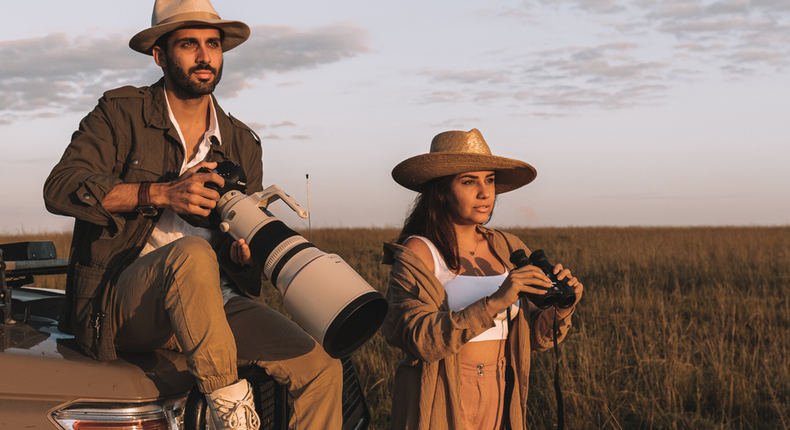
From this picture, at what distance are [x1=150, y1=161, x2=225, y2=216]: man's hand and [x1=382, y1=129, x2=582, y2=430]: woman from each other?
2.72 feet

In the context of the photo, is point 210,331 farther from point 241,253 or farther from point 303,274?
point 241,253

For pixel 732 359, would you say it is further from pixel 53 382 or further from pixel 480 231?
pixel 53 382

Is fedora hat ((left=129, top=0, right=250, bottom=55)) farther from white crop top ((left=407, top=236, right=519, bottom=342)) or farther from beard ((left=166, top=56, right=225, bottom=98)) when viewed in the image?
white crop top ((left=407, top=236, right=519, bottom=342))

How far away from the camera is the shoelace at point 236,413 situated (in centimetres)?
181

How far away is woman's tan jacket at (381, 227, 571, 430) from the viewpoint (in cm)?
230

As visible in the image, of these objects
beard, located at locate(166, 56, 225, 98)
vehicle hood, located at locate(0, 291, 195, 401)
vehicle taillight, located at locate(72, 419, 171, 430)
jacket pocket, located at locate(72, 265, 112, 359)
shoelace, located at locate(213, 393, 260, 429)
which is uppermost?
beard, located at locate(166, 56, 225, 98)

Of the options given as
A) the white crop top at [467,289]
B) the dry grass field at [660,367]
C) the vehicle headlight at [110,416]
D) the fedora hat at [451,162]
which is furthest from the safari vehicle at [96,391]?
the dry grass field at [660,367]

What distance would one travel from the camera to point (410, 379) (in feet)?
8.35

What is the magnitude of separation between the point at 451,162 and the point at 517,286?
2.37 feet

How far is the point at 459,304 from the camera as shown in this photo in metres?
2.60

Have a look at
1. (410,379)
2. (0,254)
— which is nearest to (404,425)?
(410,379)

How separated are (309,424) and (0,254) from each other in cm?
132

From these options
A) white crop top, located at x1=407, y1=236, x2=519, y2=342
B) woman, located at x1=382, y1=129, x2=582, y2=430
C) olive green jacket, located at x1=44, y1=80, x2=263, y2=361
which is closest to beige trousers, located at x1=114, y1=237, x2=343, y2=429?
olive green jacket, located at x1=44, y1=80, x2=263, y2=361

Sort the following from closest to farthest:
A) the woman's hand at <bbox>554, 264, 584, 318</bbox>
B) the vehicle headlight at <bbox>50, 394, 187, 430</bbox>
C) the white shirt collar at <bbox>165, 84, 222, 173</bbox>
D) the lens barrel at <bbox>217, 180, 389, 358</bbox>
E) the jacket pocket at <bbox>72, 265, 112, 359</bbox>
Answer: the vehicle headlight at <bbox>50, 394, 187, 430</bbox>
the lens barrel at <bbox>217, 180, 389, 358</bbox>
the jacket pocket at <bbox>72, 265, 112, 359</bbox>
the woman's hand at <bbox>554, 264, 584, 318</bbox>
the white shirt collar at <bbox>165, 84, 222, 173</bbox>
